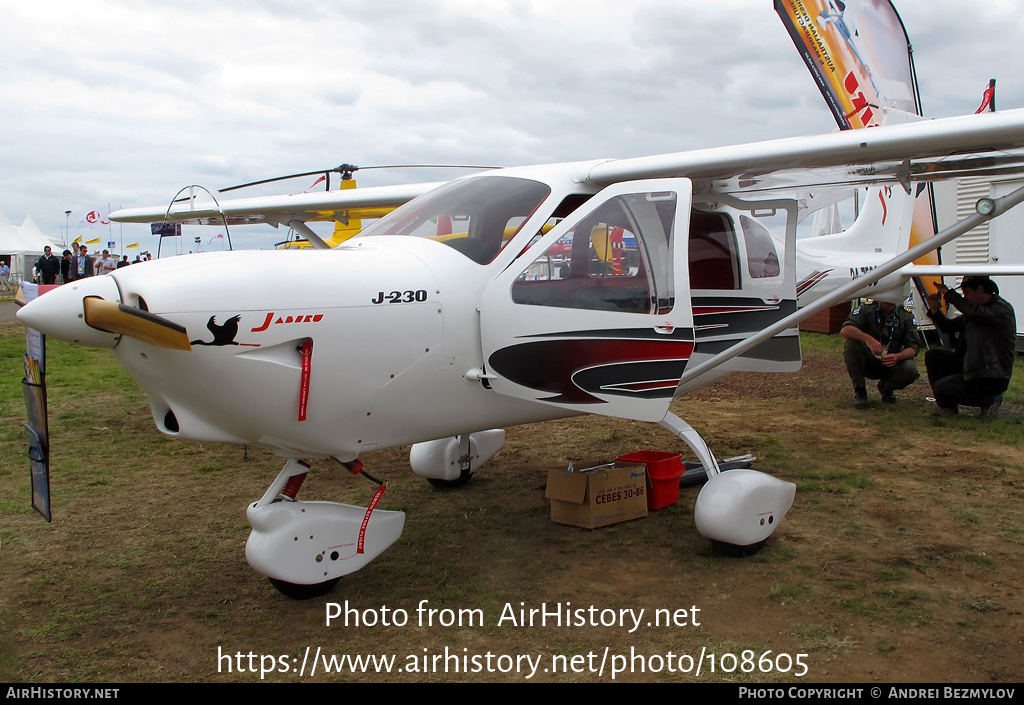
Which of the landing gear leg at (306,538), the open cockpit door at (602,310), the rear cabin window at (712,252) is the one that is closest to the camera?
the landing gear leg at (306,538)

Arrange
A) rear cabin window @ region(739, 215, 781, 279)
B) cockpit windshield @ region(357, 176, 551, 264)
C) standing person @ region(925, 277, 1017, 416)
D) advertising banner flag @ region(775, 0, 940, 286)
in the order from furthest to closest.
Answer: advertising banner flag @ region(775, 0, 940, 286)
standing person @ region(925, 277, 1017, 416)
rear cabin window @ region(739, 215, 781, 279)
cockpit windshield @ region(357, 176, 551, 264)

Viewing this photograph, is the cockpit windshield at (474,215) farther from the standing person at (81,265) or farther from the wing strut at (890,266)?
the standing person at (81,265)

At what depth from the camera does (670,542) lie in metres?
4.89

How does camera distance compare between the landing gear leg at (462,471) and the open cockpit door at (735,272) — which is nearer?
the open cockpit door at (735,272)

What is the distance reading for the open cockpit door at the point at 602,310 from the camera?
13.4 feet

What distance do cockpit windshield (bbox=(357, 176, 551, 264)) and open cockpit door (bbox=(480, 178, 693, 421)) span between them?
205 mm

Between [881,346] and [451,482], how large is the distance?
Answer: 555 centimetres

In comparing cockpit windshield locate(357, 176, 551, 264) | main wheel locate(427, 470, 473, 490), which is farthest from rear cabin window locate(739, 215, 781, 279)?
main wheel locate(427, 470, 473, 490)

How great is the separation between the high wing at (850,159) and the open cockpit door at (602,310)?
221 millimetres

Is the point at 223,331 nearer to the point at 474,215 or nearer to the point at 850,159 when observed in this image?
the point at 474,215

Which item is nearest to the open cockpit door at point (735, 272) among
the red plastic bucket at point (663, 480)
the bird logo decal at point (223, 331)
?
the red plastic bucket at point (663, 480)

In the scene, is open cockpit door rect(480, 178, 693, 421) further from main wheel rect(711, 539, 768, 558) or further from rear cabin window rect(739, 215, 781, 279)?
rear cabin window rect(739, 215, 781, 279)

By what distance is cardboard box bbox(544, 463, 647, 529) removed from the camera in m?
5.08
